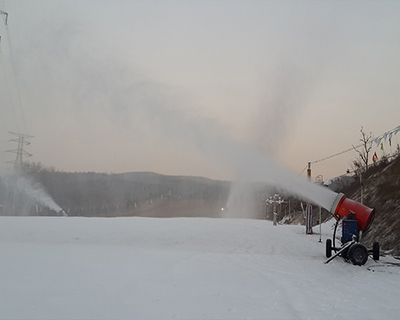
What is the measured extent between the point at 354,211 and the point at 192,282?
7735 millimetres

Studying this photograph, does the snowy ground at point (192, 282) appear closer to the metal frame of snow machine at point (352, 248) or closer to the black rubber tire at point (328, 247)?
the metal frame of snow machine at point (352, 248)

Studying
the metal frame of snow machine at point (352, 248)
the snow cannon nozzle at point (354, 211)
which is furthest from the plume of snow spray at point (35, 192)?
the metal frame of snow machine at point (352, 248)

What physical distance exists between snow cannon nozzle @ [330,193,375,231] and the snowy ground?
1.55 m

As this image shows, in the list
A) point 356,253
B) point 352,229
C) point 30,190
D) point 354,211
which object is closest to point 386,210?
point 354,211

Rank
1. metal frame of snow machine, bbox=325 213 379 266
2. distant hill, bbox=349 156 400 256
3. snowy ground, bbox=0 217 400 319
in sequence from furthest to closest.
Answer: distant hill, bbox=349 156 400 256 → metal frame of snow machine, bbox=325 213 379 266 → snowy ground, bbox=0 217 400 319

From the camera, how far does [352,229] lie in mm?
12875

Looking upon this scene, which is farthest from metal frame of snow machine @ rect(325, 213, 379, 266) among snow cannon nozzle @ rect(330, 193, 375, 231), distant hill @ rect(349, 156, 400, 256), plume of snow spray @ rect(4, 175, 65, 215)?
plume of snow spray @ rect(4, 175, 65, 215)

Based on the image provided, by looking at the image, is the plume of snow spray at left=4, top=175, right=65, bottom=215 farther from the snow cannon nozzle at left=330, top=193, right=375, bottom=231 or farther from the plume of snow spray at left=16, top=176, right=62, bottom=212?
the snow cannon nozzle at left=330, top=193, right=375, bottom=231

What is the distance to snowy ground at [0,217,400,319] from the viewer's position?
21.7 feet

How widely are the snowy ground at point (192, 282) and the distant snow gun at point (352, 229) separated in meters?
0.39

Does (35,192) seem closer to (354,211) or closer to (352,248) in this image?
(354,211)

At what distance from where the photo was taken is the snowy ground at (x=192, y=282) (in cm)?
662

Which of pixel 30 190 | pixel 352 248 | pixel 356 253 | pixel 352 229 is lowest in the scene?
pixel 30 190

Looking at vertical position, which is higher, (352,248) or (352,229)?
(352,229)
